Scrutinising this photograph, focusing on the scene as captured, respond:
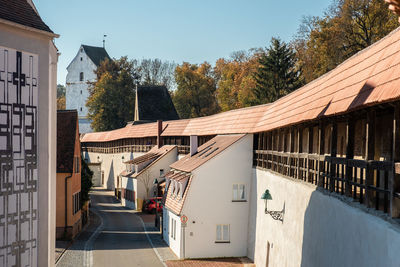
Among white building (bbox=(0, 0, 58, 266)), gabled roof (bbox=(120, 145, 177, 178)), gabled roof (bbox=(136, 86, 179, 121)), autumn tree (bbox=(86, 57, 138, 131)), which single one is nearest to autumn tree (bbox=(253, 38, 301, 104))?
gabled roof (bbox=(120, 145, 177, 178))

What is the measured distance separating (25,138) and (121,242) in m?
16.9

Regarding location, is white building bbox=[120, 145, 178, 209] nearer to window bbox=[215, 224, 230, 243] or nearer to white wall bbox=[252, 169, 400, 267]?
window bbox=[215, 224, 230, 243]

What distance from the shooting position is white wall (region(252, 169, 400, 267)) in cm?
926

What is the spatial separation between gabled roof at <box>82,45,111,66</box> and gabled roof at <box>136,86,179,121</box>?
60.4 feet

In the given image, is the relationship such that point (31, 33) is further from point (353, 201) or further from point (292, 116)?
point (353, 201)

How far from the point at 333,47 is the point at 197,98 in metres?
34.2

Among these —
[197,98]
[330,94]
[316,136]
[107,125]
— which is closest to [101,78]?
[107,125]

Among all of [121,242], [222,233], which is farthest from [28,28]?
[121,242]

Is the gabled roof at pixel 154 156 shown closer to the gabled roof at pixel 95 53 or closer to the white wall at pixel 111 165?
the white wall at pixel 111 165

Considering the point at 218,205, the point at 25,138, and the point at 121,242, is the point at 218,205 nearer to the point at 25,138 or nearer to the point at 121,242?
the point at 121,242

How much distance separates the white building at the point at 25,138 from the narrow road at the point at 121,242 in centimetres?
935

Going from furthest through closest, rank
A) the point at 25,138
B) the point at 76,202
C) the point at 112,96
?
the point at 112,96 → the point at 76,202 → the point at 25,138

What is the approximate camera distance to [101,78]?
252 feet

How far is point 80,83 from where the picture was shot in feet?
280
